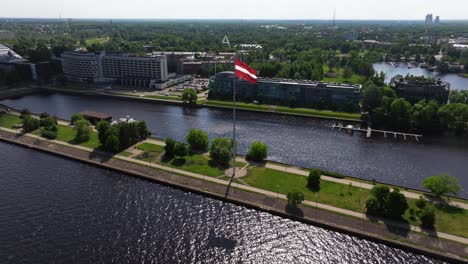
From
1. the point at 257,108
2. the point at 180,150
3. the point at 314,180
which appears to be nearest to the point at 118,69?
the point at 257,108

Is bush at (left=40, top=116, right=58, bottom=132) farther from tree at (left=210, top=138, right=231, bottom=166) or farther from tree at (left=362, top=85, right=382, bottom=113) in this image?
tree at (left=362, top=85, right=382, bottom=113)

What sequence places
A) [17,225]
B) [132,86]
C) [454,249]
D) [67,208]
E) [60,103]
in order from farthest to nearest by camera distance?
[132,86] → [60,103] → [67,208] → [17,225] → [454,249]

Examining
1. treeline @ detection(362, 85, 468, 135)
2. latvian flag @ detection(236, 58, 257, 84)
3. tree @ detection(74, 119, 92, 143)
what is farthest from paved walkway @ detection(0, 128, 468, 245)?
treeline @ detection(362, 85, 468, 135)

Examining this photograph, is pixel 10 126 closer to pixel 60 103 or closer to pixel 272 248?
pixel 60 103

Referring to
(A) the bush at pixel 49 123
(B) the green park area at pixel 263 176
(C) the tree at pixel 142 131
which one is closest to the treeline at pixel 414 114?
(B) the green park area at pixel 263 176

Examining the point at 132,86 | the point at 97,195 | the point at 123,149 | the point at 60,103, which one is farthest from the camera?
the point at 132,86

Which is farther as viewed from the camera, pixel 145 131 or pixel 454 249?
pixel 145 131

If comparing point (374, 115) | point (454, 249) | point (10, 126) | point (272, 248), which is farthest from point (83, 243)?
point (374, 115)

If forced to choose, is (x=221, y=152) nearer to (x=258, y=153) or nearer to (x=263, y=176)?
(x=258, y=153)
